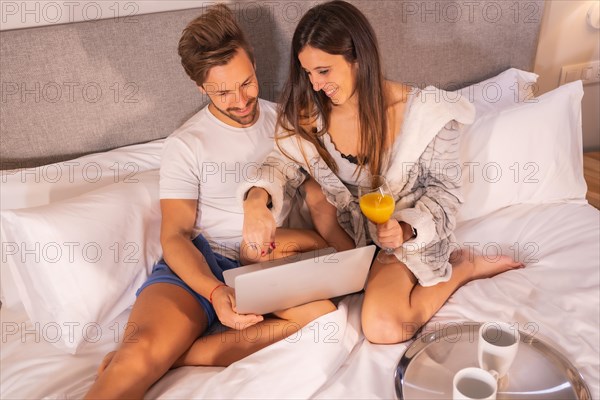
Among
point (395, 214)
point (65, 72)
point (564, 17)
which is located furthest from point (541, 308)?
point (65, 72)

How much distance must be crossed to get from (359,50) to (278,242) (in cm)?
58

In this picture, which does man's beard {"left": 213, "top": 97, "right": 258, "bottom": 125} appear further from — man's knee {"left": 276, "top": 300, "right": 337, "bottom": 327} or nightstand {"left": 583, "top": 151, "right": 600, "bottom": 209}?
nightstand {"left": 583, "top": 151, "right": 600, "bottom": 209}

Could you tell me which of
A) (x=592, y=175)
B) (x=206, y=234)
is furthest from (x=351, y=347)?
(x=592, y=175)

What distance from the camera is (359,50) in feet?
4.70

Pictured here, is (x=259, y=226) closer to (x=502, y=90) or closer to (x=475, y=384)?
(x=475, y=384)

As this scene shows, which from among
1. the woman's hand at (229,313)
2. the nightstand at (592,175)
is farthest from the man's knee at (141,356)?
the nightstand at (592,175)

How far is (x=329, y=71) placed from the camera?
144cm

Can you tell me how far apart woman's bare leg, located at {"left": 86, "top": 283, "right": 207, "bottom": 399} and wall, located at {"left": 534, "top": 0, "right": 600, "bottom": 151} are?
1764 mm

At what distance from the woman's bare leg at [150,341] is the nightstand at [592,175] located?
4.73 ft

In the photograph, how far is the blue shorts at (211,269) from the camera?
60.1 inches

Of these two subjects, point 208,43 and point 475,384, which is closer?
point 475,384

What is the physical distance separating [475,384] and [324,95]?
0.92 metres

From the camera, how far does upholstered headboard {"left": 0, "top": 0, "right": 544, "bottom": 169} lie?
1718 millimetres

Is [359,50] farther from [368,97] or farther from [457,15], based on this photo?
[457,15]
